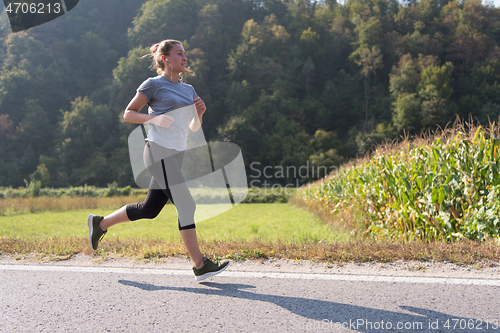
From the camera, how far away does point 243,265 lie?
10.3ft

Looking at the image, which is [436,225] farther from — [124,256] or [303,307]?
[124,256]

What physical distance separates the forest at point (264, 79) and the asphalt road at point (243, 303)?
2178 inches

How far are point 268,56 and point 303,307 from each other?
81795 mm

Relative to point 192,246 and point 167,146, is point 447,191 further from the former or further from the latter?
point 167,146

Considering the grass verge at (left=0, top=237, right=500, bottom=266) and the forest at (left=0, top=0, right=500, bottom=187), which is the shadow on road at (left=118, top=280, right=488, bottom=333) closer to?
the grass verge at (left=0, top=237, right=500, bottom=266)

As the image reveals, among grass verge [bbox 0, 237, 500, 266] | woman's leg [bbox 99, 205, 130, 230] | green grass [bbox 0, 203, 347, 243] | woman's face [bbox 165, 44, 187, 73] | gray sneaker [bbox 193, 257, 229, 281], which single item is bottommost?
green grass [bbox 0, 203, 347, 243]

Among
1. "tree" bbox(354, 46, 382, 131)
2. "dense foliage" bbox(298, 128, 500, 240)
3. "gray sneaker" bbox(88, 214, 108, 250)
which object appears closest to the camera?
"gray sneaker" bbox(88, 214, 108, 250)

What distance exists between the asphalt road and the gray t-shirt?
3.80 feet

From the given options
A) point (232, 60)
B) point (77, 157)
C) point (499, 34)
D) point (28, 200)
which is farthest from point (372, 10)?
point (28, 200)

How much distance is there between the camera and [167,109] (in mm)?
2799

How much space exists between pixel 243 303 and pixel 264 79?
75939mm

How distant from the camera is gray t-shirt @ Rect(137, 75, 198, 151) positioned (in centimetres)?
278

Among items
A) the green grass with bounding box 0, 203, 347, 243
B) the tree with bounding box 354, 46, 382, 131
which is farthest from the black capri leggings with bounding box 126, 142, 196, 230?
the tree with bounding box 354, 46, 382, 131

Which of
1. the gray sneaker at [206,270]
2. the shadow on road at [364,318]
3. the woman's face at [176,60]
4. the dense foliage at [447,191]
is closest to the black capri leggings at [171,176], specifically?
the gray sneaker at [206,270]
